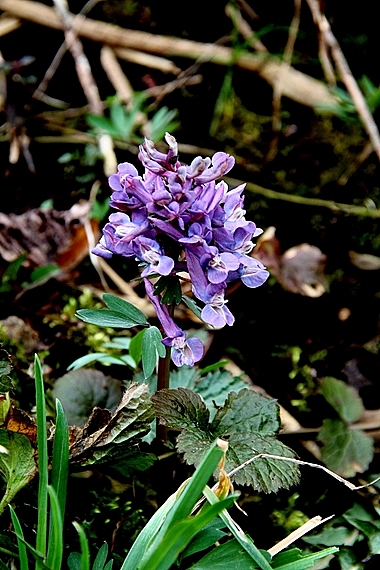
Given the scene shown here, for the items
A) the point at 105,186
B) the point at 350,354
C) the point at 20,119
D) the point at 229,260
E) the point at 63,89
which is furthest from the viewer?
the point at 63,89

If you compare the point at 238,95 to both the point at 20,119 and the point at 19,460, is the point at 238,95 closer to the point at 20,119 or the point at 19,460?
the point at 20,119

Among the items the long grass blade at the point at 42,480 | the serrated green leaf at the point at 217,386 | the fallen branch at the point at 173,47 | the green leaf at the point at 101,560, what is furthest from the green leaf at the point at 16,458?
the fallen branch at the point at 173,47

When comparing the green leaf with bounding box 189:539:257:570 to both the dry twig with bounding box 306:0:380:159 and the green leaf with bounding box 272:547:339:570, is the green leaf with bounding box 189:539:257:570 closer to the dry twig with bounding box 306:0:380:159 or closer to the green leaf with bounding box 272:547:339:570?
the green leaf with bounding box 272:547:339:570

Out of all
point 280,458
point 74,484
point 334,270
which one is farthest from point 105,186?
point 280,458

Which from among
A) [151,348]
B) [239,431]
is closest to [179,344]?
[151,348]

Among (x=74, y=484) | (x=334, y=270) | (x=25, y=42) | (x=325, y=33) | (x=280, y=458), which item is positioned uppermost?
(x=325, y=33)

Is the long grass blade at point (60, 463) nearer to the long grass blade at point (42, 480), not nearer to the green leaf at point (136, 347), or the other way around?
the long grass blade at point (42, 480)
